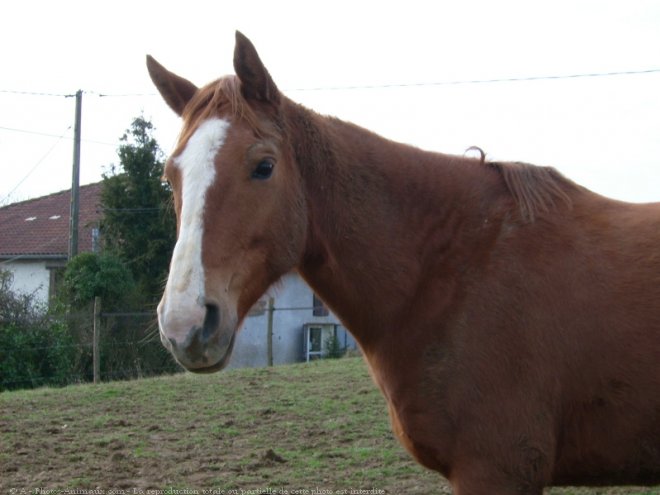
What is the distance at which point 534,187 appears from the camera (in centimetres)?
352

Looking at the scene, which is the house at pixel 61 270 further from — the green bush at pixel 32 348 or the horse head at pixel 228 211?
the horse head at pixel 228 211

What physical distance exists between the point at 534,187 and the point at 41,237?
1106 inches

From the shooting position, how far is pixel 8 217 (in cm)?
3181

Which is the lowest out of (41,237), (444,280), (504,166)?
(444,280)

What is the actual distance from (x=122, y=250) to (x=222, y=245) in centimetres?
2044

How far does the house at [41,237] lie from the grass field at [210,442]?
50.3ft

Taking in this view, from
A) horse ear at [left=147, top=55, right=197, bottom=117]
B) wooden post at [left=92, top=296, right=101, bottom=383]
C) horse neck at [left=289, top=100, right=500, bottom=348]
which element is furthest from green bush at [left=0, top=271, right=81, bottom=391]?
horse neck at [left=289, top=100, right=500, bottom=348]

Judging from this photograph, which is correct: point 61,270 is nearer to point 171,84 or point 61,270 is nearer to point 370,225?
point 171,84

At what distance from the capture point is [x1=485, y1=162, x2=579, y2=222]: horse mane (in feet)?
11.3

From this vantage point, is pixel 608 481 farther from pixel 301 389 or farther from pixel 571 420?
pixel 301 389

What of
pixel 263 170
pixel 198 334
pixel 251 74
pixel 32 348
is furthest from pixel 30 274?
pixel 198 334

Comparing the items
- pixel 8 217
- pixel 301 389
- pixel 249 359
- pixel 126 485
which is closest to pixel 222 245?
pixel 126 485

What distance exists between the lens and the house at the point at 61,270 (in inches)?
1048

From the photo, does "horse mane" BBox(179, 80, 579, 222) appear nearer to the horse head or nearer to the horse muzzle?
the horse head
